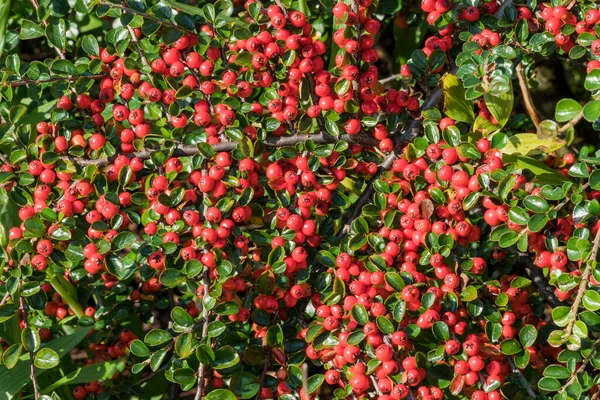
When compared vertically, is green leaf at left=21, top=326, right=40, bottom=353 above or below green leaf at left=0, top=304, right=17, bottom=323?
below

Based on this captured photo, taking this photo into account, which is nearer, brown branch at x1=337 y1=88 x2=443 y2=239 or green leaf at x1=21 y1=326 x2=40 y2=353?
green leaf at x1=21 y1=326 x2=40 y2=353

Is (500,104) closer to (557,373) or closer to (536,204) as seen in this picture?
(536,204)

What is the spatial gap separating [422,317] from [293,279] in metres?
0.56

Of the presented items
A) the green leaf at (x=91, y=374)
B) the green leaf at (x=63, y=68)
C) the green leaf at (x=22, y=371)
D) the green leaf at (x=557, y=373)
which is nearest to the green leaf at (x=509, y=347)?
the green leaf at (x=557, y=373)

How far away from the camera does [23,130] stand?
9.97 feet

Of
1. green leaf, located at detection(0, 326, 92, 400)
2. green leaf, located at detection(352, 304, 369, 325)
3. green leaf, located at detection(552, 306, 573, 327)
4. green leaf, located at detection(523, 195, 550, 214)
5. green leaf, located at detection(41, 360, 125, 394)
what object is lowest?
green leaf, located at detection(41, 360, 125, 394)

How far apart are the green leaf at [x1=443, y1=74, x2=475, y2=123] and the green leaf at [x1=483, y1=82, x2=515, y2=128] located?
11 centimetres

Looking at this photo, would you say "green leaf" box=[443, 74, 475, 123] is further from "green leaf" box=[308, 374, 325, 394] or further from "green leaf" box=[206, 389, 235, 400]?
"green leaf" box=[206, 389, 235, 400]

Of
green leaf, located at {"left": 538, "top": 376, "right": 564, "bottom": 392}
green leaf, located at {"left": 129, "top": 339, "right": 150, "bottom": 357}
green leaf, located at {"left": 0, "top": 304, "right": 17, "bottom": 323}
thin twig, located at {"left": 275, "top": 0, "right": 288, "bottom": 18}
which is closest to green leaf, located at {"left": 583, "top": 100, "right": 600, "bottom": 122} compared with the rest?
green leaf, located at {"left": 538, "top": 376, "right": 564, "bottom": 392}

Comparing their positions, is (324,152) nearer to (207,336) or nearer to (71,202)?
(207,336)

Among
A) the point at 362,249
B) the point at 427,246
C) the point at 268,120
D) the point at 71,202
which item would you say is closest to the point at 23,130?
the point at 71,202

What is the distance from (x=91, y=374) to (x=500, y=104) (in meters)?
2.17

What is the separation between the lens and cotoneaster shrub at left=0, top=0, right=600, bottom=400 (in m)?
2.77

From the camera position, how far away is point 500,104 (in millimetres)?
3074
